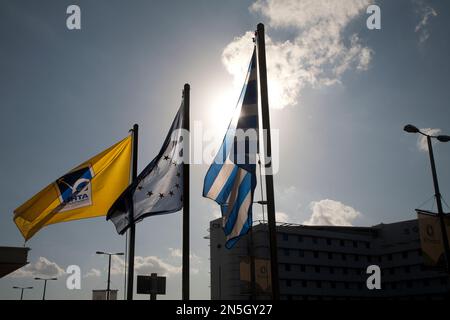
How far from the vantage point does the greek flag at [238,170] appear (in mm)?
10398

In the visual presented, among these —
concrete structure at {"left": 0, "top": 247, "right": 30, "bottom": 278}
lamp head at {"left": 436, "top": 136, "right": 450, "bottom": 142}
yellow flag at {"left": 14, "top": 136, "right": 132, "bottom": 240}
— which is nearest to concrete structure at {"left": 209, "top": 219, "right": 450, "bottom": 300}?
lamp head at {"left": 436, "top": 136, "right": 450, "bottom": 142}

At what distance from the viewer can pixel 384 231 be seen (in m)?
112

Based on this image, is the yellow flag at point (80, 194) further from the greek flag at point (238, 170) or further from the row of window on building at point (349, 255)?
the row of window on building at point (349, 255)

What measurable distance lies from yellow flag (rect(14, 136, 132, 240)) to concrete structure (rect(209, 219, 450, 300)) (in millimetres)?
75164

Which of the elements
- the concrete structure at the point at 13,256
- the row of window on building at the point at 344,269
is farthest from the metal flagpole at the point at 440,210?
the row of window on building at the point at 344,269

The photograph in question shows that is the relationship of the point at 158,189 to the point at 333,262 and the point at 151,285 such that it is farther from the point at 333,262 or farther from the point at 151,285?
the point at 333,262

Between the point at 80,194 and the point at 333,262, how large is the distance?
95.0 meters

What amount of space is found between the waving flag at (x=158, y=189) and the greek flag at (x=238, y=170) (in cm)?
101

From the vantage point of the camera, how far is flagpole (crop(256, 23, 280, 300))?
905cm

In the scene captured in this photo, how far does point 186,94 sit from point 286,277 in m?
85.4

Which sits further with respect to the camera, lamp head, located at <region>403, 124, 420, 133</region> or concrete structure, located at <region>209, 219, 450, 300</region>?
concrete structure, located at <region>209, 219, 450, 300</region>

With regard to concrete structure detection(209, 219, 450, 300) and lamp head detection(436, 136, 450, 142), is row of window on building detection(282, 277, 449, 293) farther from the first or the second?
lamp head detection(436, 136, 450, 142)
